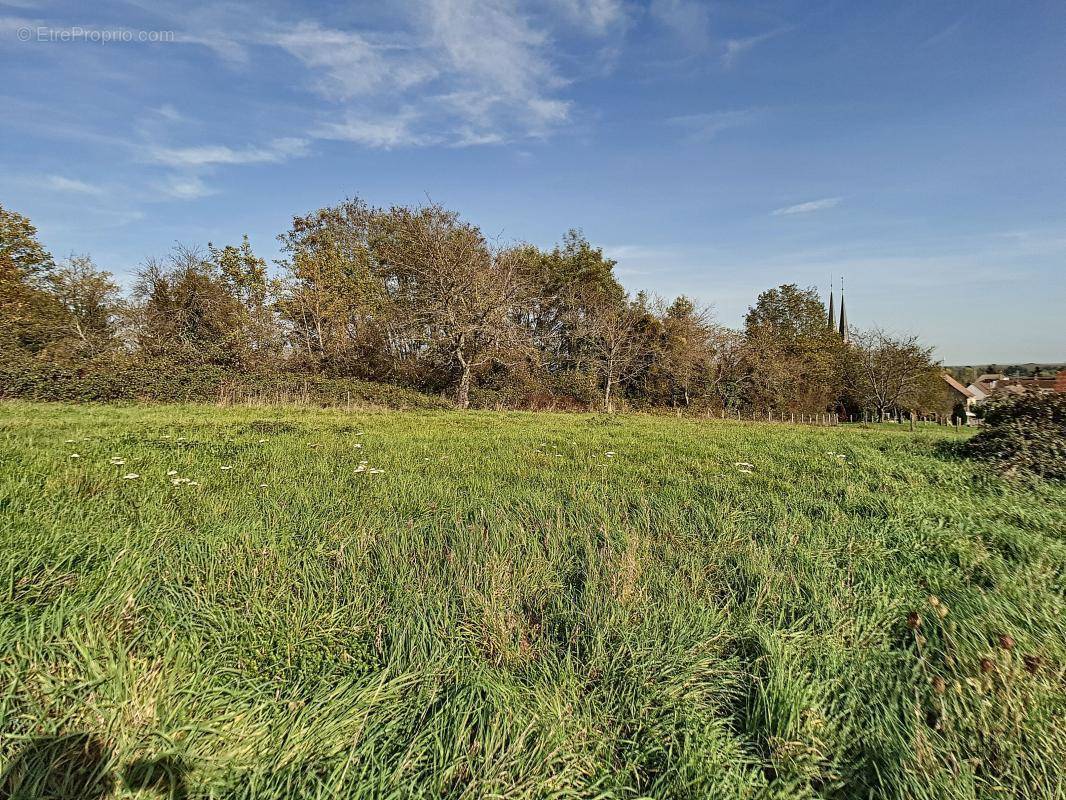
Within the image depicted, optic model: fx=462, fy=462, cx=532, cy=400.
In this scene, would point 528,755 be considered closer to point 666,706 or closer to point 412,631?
point 666,706

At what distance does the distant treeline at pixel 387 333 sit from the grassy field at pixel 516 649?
15473 mm

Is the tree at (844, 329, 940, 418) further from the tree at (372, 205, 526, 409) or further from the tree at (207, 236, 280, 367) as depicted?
the tree at (207, 236, 280, 367)

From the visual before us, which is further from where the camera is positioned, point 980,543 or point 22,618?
point 980,543

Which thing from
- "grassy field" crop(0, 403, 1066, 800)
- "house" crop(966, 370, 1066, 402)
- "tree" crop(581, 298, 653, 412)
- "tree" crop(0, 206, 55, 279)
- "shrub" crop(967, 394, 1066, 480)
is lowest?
"grassy field" crop(0, 403, 1066, 800)

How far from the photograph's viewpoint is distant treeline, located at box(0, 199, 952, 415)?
1653 cm

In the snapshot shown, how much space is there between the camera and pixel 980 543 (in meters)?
3.11

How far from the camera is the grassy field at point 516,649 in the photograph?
1.32 meters

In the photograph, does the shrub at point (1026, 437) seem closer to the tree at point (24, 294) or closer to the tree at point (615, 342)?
the tree at point (615, 342)

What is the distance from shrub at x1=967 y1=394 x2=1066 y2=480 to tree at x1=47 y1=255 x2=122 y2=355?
88.4 ft

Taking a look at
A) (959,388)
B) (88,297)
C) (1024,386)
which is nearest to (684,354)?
(1024,386)

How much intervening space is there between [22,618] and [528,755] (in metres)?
1.89

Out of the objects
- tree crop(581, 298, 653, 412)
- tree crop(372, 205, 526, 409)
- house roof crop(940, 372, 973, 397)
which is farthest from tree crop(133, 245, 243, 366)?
house roof crop(940, 372, 973, 397)

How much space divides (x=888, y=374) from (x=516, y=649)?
123 feet

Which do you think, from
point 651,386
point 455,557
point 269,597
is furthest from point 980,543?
point 651,386
